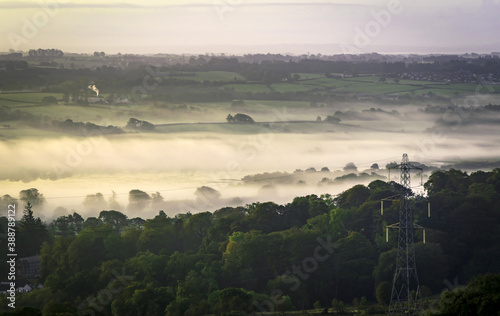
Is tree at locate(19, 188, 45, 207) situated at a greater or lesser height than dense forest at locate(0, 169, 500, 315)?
greater

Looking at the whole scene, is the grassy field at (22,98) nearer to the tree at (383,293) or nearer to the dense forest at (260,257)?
the dense forest at (260,257)

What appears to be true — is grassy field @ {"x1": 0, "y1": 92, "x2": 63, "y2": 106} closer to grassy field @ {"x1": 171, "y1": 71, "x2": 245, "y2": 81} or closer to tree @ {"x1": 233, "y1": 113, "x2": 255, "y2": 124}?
tree @ {"x1": 233, "y1": 113, "x2": 255, "y2": 124}

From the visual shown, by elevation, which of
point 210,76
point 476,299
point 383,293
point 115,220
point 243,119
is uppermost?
point 210,76

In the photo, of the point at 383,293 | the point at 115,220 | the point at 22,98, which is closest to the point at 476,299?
the point at 383,293

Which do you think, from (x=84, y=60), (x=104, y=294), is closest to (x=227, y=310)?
(x=104, y=294)

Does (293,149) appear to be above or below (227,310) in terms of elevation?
above

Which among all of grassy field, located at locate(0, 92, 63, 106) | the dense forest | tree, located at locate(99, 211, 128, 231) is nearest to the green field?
grassy field, located at locate(0, 92, 63, 106)

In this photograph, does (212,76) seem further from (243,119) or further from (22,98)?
(22,98)

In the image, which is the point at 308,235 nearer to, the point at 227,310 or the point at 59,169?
the point at 227,310
